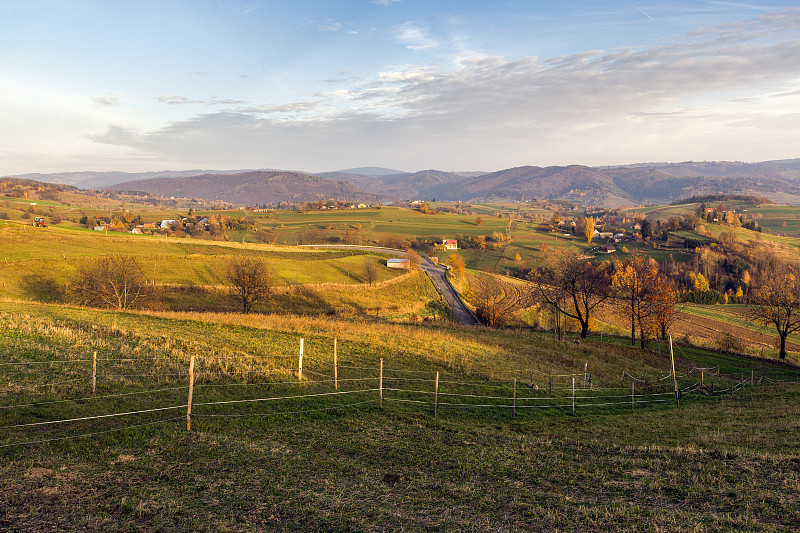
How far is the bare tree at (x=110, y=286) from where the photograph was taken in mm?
47656

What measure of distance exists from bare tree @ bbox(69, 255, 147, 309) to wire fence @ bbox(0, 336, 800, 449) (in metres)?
34.7

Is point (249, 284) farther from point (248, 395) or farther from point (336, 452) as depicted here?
point (336, 452)

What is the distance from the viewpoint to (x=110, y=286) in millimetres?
49750

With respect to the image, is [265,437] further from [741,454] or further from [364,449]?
[741,454]

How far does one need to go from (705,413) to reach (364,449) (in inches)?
759

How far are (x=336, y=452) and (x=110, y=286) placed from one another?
48640 mm

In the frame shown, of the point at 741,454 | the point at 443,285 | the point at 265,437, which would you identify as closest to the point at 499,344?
the point at 741,454

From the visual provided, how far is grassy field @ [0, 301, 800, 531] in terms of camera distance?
29.6 ft

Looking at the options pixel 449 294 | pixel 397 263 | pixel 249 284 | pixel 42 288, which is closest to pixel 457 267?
pixel 397 263

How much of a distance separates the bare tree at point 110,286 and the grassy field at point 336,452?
2517 cm

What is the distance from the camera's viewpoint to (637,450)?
13.9 meters

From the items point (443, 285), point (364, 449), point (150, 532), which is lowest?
point (443, 285)

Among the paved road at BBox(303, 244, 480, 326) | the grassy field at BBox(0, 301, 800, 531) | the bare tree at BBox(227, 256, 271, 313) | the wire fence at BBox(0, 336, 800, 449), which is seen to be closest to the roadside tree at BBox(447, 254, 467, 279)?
the paved road at BBox(303, 244, 480, 326)

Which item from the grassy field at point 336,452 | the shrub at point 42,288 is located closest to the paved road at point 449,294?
the grassy field at point 336,452
